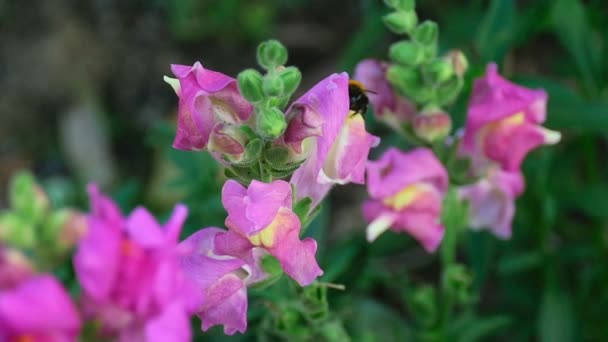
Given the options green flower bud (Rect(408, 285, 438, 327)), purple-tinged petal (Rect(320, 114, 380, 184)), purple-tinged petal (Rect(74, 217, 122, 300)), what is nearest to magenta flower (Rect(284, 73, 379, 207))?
purple-tinged petal (Rect(320, 114, 380, 184))

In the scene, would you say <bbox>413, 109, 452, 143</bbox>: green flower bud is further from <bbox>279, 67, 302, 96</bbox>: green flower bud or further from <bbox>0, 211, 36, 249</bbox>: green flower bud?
<bbox>0, 211, 36, 249</bbox>: green flower bud

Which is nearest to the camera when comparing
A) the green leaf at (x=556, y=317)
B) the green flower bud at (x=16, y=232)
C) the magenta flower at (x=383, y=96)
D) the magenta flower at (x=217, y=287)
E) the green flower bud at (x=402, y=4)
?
the magenta flower at (x=217, y=287)

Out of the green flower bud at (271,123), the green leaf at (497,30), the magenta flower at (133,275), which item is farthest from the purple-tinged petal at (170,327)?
the green leaf at (497,30)

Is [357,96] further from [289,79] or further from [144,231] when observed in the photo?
[144,231]

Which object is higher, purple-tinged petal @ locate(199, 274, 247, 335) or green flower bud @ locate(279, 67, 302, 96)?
green flower bud @ locate(279, 67, 302, 96)

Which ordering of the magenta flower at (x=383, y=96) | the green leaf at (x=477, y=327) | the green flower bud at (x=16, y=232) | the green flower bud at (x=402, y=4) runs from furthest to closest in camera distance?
the green leaf at (x=477, y=327) < the magenta flower at (x=383, y=96) < the green flower bud at (x=402, y=4) < the green flower bud at (x=16, y=232)

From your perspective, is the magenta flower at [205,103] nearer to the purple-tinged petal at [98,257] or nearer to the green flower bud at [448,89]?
the purple-tinged petal at [98,257]

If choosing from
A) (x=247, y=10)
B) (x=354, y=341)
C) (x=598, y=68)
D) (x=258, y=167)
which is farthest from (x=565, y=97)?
(x=247, y=10)
